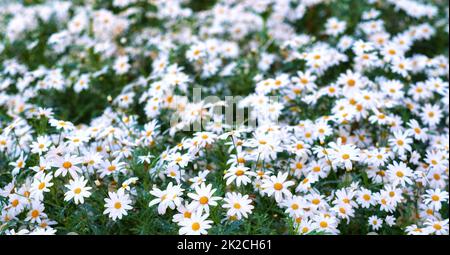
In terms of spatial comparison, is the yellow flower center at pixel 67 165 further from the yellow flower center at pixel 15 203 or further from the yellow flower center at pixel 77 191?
the yellow flower center at pixel 15 203

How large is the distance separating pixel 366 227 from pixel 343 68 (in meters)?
1.51

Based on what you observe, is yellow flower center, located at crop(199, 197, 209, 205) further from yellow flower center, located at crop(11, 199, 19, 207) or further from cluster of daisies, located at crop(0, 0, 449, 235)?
yellow flower center, located at crop(11, 199, 19, 207)

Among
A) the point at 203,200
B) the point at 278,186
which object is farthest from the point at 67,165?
the point at 278,186

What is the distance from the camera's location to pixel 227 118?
3.28m

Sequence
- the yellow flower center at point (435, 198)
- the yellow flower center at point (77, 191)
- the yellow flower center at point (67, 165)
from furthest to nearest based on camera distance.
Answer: the yellow flower center at point (435, 198)
the yellow flower center at point (67, 165)
the yellow flower center at point (77, 191)

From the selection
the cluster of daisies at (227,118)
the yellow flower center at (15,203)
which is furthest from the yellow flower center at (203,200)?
the yellow flower center at (15,203)

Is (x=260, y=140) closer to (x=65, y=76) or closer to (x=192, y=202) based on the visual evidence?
(x=192, y=202)

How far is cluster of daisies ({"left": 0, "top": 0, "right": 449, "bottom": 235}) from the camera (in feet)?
8.23

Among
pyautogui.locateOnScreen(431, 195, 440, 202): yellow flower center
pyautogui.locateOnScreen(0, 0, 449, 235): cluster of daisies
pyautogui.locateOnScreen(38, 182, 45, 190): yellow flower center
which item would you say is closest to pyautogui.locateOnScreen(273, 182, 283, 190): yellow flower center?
pyautogui.locateOnScreen(0, 0, 449, 235): cluster of daisies

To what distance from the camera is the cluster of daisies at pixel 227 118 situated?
2.51 m

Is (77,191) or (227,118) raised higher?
(227,118)

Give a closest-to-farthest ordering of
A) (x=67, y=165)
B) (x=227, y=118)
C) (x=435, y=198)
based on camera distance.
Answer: (x=67, y=165) → (x=435, y=198) → (x=227, y=118)
